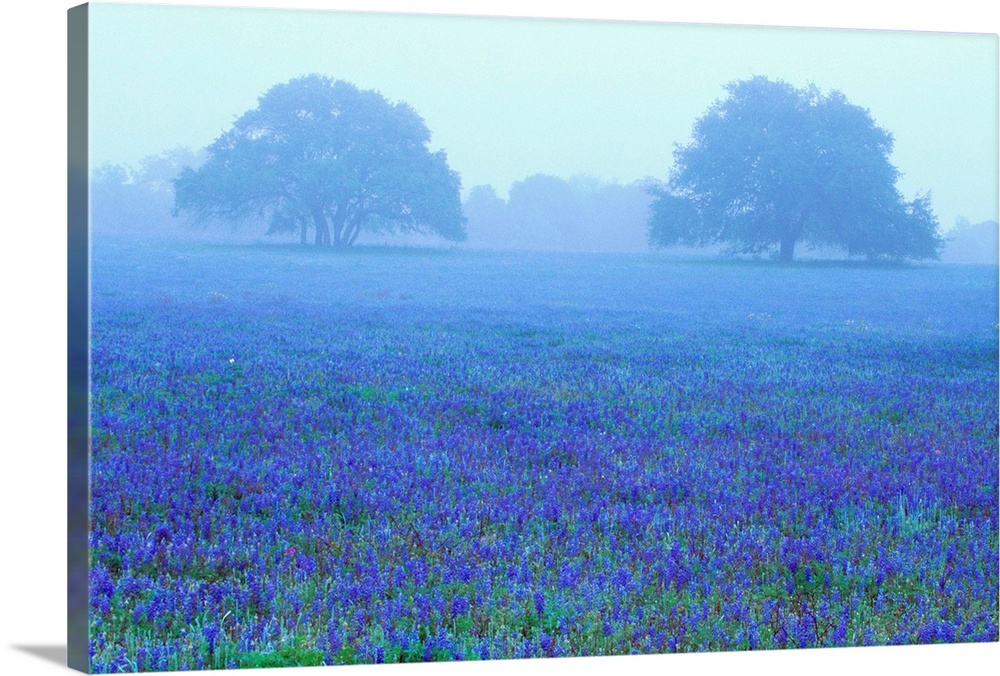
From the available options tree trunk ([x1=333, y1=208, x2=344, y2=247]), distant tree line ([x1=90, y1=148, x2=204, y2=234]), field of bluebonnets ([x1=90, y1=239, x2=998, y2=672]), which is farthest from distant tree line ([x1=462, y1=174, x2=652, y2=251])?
distant tree line ([x1=90, y1=148, x2=204, y2=234])

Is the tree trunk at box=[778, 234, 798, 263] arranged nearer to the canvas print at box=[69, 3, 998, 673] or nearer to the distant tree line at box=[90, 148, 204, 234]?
the canvas print at box=[69, 3, 998, 673]

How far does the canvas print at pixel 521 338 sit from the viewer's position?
659 cm

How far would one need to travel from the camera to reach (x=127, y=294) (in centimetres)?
712

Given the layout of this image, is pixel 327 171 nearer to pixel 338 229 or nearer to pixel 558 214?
pixel 338 229

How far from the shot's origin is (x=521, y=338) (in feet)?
25.8

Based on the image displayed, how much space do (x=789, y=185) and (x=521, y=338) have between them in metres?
2.05

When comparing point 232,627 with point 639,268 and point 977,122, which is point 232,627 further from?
point 977,122

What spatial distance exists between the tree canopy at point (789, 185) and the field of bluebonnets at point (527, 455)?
199mm

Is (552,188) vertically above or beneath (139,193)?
above

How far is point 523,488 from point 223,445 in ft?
5.38

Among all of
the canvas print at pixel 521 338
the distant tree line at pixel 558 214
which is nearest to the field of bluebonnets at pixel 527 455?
the canvas print at pixel 521 338

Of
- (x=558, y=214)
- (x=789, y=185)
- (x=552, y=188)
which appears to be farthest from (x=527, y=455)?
(x=789, y=185)

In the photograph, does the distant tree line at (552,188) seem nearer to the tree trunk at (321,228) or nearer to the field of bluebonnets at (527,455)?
the tree trunk at (321,228)

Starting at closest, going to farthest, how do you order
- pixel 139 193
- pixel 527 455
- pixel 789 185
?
pixel 139 193 → pixel 527 455 → pixel 789 185
